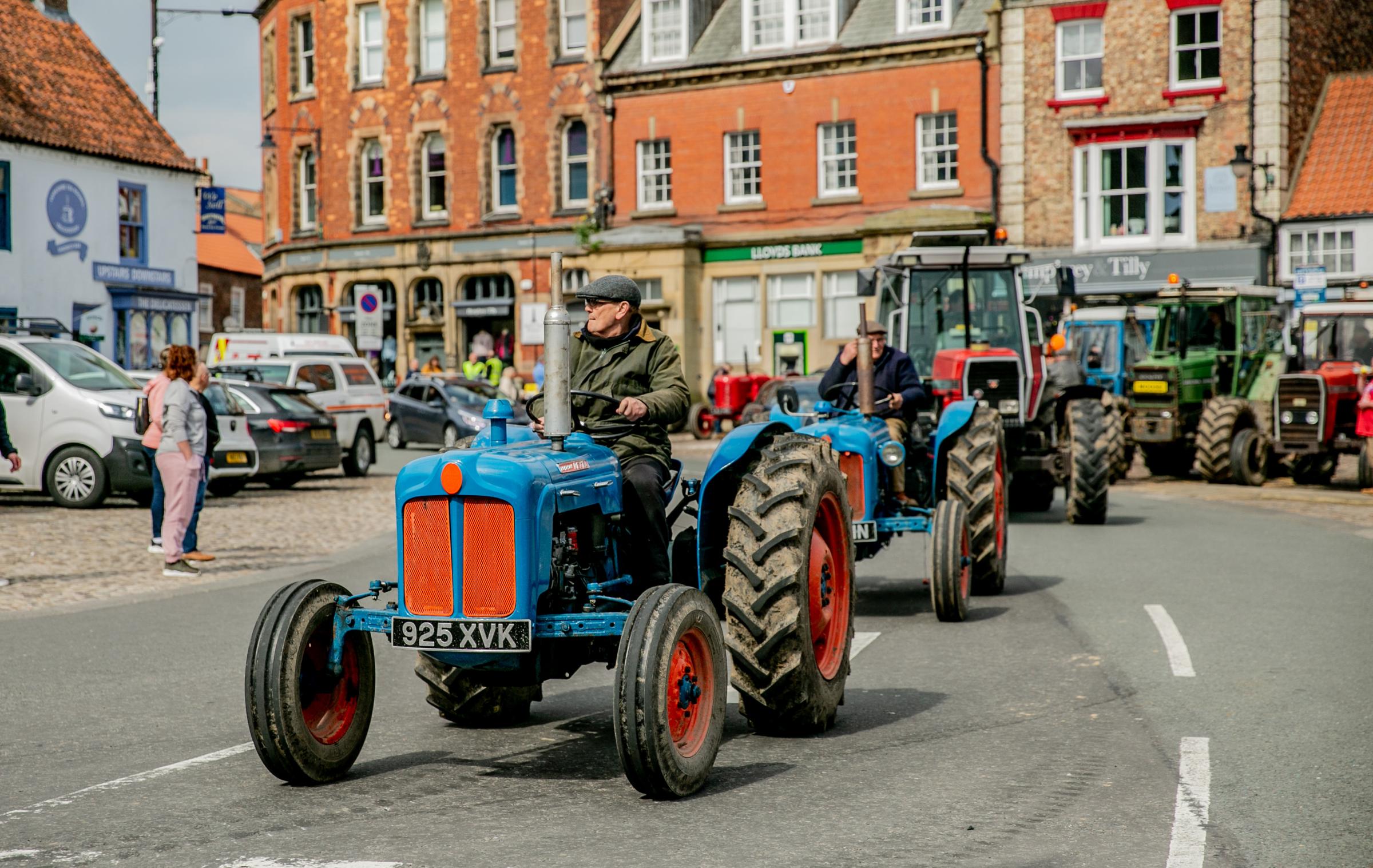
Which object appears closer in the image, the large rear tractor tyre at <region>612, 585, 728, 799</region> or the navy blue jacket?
the large rear tractor tyre at <region>612, 585, 728, 799</region>

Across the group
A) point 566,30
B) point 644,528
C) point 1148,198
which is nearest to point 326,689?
point 644,528

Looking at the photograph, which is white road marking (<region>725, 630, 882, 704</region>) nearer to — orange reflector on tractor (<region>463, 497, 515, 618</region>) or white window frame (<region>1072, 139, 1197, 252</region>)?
orange reflector on tractor (<region>463, 497, 515, 618</region>)

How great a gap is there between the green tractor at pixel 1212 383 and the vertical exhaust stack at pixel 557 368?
746 inches

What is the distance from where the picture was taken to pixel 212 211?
39.7 m

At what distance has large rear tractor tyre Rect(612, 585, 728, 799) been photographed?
18.8ft

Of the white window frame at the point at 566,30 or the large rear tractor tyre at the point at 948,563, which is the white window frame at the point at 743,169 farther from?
the large rear tractor tyre at the point at 948,563

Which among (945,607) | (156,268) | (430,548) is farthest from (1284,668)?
(156,268)

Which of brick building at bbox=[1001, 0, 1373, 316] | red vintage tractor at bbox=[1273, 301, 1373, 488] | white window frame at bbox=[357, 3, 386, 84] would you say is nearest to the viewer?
red vintage tractor at bbox=[1273, 301, 1373, 488]

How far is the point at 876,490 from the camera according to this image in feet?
36.2

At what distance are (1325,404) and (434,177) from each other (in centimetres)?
2942

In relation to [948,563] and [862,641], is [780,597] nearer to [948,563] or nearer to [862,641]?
[862,641]

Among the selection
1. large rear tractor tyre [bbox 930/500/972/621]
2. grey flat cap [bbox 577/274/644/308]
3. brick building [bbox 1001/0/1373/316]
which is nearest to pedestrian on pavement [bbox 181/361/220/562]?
large rear tractor tyre [bbox 930/500/972/621]

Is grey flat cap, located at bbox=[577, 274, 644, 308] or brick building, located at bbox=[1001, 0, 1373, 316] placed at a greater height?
brick building, located at bbox=[1001, 0, 1373, 316]

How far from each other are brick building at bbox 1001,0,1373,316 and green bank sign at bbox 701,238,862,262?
14.1ft
